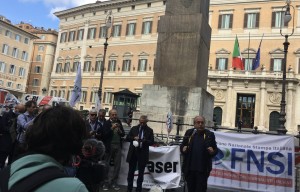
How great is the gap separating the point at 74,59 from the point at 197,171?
2095 inches

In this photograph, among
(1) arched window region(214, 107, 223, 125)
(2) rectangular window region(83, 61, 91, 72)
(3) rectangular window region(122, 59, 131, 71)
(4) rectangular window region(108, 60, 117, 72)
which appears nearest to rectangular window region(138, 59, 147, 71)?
(3) rectangular window region(122, 59, 131, 71)

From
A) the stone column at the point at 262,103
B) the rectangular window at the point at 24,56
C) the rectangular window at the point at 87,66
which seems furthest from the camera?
the rectangular window at the point at 24,56

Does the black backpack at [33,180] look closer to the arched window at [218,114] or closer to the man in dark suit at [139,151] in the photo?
the man in dark suit at [139,151]

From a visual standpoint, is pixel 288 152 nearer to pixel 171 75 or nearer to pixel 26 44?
pixel 171 75

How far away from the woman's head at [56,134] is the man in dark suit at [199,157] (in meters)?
4.54

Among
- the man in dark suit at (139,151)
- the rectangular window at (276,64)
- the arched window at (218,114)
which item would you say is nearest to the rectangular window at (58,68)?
the arched window at (218,114)

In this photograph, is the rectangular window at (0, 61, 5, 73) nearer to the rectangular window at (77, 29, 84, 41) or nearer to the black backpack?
the rectangular window at (77, 29, 84, 41)

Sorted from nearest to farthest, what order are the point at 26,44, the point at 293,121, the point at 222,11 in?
the point at 293,121, the point at 222,11, the point at 26,44

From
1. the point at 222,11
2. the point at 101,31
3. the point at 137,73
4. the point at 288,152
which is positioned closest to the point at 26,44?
the point at 101,31

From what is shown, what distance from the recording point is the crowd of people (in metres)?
1.32

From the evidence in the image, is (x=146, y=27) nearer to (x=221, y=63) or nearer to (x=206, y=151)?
(x=221, y=63)

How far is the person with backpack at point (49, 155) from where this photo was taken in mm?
1266

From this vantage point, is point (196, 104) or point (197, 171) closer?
point (197, 171)

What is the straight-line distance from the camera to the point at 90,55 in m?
55.0
